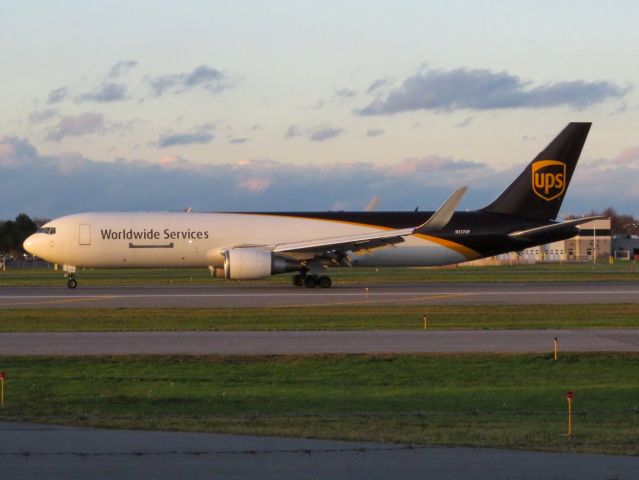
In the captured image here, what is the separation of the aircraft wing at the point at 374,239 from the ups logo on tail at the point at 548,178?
5.45m

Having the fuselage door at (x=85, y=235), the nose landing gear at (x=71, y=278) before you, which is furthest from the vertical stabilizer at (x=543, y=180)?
the nose landing gear at (x=71, y=278)

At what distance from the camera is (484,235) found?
46875 mm

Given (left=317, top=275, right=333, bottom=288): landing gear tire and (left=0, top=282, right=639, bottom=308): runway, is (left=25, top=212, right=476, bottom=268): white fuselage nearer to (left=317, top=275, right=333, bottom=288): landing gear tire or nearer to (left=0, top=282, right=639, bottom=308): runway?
(left=0, top=282, right=639, bottom=308): runway

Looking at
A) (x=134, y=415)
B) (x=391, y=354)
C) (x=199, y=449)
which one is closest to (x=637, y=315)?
(x=391, y=354)

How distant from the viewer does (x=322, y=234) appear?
46.8m

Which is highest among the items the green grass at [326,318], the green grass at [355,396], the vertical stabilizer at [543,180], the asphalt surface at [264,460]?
the vertical stabilizer at [543,180]

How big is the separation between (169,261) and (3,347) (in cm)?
2408

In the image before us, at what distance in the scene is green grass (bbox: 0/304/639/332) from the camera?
2708 cm

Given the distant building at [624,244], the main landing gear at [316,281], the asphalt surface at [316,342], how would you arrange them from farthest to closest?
1. the distant building at [624,244]
2. the main landing gear at [316,281]
3. the asphalt surface at [316,342]

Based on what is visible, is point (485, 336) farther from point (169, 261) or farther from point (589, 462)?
point (169, 261)

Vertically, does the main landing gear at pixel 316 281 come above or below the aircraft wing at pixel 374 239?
below

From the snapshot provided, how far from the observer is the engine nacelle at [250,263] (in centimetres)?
4300

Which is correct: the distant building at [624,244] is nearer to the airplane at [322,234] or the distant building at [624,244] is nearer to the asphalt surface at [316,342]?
the airplane at [322,234]

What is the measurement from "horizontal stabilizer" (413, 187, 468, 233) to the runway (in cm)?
269
